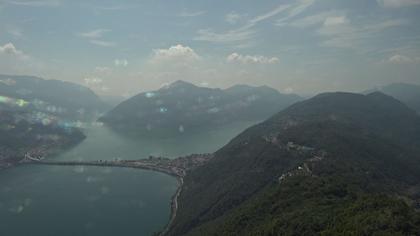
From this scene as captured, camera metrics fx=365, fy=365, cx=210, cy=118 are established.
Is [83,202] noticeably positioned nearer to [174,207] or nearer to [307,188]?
[174,207]

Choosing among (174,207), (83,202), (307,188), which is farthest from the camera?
(83,202)

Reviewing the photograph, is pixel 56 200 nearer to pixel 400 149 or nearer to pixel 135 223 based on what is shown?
pixel 135 223

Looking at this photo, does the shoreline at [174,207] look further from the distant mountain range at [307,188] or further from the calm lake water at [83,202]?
the distant mountain range at [307,188]

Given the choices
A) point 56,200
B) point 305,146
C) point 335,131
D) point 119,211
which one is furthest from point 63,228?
point 335,131

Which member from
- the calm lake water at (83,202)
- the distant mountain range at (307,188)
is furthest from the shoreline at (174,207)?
the distant mountain range at (307,188)

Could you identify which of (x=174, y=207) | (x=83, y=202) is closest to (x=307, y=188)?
(x=174, y=207)
